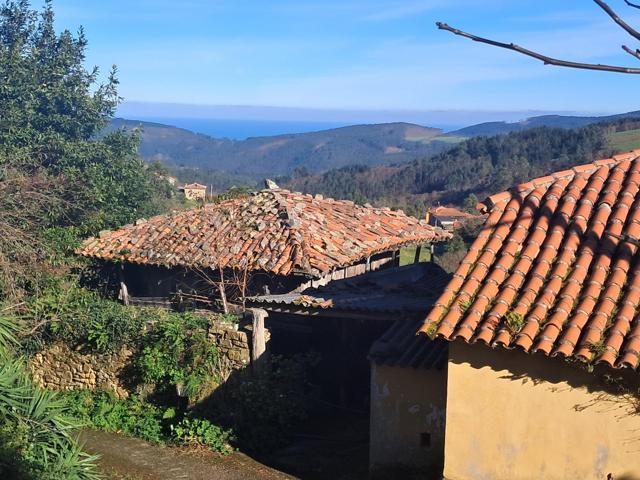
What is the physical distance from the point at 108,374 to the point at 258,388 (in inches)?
132

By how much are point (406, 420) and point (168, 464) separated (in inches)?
148

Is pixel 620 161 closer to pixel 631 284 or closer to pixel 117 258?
pixel 631 284

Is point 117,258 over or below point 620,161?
below

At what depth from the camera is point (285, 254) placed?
45.0ft

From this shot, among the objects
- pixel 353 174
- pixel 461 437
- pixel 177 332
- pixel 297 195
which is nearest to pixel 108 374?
pixel 177 332

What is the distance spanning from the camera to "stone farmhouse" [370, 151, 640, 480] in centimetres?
679

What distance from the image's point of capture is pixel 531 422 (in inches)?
279

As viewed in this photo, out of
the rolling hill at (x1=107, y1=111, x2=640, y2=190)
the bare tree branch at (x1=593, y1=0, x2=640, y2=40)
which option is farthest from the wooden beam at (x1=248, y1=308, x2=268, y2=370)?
the rolling hill at (x1=107, y1=111, x2=640, y2=190)

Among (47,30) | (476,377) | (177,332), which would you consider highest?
(47,30)

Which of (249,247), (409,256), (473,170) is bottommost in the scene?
(409,256)

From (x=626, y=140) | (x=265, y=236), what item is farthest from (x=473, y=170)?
(x=265, y=236)

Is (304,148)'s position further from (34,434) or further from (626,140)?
(34,434)

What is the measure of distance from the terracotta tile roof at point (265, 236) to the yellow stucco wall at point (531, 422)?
5.94 metres

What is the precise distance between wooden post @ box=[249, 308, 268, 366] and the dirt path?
5.57 ft
